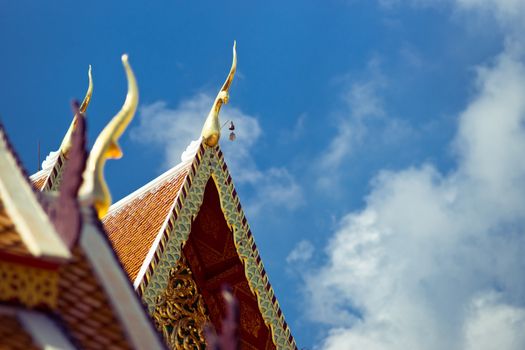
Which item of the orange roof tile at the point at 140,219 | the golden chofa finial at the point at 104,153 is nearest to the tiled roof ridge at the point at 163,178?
the orange roof tile at the point at 140,219

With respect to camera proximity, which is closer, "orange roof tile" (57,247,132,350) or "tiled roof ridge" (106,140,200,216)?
"orange roof tile" (57,247,132,350)

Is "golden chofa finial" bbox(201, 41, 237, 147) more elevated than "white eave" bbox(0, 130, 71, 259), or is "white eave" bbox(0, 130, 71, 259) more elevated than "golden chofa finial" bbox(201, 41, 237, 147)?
"golden chofa finial" bbox(201, 41, 237, 147)

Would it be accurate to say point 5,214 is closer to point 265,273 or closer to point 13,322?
point 13,322

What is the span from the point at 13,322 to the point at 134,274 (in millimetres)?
7383

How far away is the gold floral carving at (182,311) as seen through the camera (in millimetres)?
13578

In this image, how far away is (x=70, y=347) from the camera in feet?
19.2

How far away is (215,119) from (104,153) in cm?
728

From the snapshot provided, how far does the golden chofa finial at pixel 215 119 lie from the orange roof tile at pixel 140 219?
0.36 m

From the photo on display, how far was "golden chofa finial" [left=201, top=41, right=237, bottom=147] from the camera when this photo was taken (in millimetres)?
14258

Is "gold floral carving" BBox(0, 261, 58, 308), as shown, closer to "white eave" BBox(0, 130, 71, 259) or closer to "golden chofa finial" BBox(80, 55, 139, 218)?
"white eave" BBox(0, 130, 71, 259)

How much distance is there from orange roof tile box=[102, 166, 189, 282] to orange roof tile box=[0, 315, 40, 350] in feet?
23.9

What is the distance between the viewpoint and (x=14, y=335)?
578 centimetres

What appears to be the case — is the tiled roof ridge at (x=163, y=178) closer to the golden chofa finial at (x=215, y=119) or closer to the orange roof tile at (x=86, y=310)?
the golden chofa finial at (x=215, y=119)

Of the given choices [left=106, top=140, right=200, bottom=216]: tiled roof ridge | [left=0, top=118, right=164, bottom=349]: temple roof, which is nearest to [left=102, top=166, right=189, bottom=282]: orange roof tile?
[left=106, top=140, right=200, bottom=216]: tiled roof ridge
